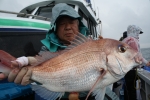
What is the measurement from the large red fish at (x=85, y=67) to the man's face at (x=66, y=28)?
67 cm

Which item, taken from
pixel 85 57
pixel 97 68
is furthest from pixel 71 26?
pixel 97 68

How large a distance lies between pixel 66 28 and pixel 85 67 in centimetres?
99

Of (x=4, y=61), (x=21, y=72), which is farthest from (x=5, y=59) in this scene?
(x=21, y=72)

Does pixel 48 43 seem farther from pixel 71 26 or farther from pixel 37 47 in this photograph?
pixel 37 47

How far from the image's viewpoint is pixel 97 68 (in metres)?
1.52

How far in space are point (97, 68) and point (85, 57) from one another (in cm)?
19

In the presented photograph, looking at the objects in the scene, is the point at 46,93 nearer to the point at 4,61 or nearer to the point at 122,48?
the point at 4,61

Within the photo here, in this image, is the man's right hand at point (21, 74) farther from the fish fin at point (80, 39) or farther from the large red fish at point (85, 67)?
the fish fin at point (80, 39)

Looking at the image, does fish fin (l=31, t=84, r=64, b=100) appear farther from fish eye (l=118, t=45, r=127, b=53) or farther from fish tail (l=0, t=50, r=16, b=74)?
fish eye (l=118, t=45, r=127, b=53)

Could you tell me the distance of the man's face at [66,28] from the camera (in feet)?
7.81

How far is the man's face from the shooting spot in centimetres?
238

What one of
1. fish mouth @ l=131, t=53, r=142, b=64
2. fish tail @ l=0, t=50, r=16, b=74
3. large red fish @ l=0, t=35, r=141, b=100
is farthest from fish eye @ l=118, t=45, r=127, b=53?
fish tail @ l=0, t=50, r=16, b=74

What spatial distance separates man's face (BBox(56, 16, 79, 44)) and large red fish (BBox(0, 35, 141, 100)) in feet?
2.21

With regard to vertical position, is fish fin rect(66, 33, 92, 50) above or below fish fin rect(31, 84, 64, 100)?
above
